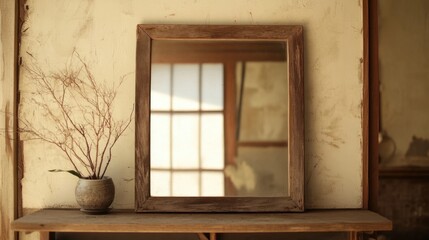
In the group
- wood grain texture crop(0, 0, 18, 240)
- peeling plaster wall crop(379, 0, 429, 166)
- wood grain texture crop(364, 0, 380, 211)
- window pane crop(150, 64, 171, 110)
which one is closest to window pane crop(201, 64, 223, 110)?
window pane crop(150, 64, 171, 110)

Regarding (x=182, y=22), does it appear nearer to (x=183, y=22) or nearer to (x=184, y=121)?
(x=183, y=22)

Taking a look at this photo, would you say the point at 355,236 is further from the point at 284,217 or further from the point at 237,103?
the point at 237,103

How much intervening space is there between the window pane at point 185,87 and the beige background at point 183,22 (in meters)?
0.24

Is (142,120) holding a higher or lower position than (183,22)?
lower

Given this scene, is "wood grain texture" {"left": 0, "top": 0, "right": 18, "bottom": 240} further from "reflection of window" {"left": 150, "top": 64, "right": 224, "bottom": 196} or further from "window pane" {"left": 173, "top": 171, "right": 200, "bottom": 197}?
"window pane" {"left": 173, "top": 171, "right": 200, "bottom": 197}

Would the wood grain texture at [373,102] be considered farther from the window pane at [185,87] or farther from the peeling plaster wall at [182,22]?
the window pane at [185,87]

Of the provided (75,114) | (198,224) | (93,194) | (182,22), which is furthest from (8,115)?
(198,224)

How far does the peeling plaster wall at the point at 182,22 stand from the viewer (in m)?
2.17

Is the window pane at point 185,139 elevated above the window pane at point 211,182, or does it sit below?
above

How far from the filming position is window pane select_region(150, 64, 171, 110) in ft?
6.91

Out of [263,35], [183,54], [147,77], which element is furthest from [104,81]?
[263,35]

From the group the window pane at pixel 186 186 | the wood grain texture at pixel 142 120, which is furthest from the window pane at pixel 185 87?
the window pane at pixel 186 186

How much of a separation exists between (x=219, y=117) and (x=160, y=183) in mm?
432

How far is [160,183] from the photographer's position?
2.09 meters
